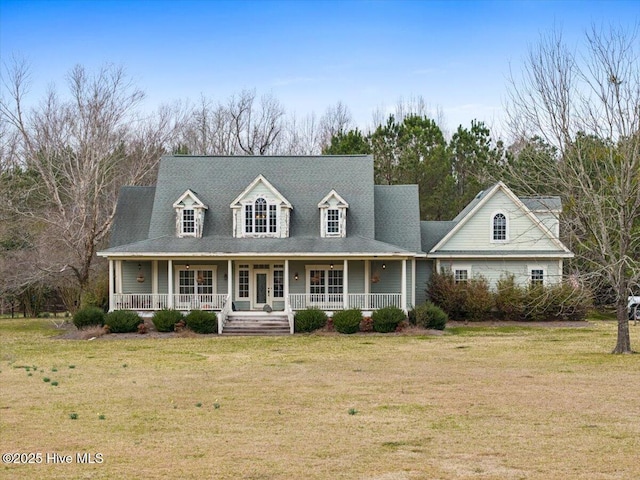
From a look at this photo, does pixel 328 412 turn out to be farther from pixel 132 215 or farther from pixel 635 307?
pixel 635 307

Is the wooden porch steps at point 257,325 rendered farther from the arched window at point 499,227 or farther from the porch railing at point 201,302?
the arched window at point 499,227

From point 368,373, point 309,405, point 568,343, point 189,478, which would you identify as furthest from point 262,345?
point 189,478

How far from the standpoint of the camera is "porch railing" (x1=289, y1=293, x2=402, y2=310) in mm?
33781

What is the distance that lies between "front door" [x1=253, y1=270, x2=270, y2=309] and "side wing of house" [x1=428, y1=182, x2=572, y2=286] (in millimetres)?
7304

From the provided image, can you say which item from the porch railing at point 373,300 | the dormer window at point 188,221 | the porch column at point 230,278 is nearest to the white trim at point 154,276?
the dormer window at point 188,221

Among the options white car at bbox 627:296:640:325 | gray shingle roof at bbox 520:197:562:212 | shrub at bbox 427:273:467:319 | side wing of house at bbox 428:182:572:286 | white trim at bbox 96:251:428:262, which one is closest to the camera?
white trim at bbox 96:251:428:262

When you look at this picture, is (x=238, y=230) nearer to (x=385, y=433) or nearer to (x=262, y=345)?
(x=262, y=345)

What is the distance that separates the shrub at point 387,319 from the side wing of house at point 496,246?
6266mm

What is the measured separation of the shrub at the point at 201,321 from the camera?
31406 millimetres

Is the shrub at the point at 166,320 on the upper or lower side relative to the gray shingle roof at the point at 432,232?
lower

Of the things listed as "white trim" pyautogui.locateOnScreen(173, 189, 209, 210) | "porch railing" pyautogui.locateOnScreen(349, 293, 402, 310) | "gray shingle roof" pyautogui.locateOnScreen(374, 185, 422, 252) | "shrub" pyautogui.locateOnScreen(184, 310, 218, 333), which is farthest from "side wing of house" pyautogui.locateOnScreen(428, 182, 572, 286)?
"shrub" pyautogui.locateOnScreen(184, 310, 218, 333)

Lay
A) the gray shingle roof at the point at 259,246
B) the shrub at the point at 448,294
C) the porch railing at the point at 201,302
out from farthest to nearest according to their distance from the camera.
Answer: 1. the shrub at the point at 448,294
2. the porch railing at the point at 201,302
3. the gray shingle roof at the point at 259,246

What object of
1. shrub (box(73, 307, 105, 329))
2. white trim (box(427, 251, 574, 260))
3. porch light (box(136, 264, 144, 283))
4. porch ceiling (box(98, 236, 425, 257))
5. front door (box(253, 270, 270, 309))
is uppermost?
porch ceiling (box(98, 236, 425, 257))

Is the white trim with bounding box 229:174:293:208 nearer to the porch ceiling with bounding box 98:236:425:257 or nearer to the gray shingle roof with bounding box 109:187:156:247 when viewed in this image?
the porch ceiling with bounding box 98:236:425:257
